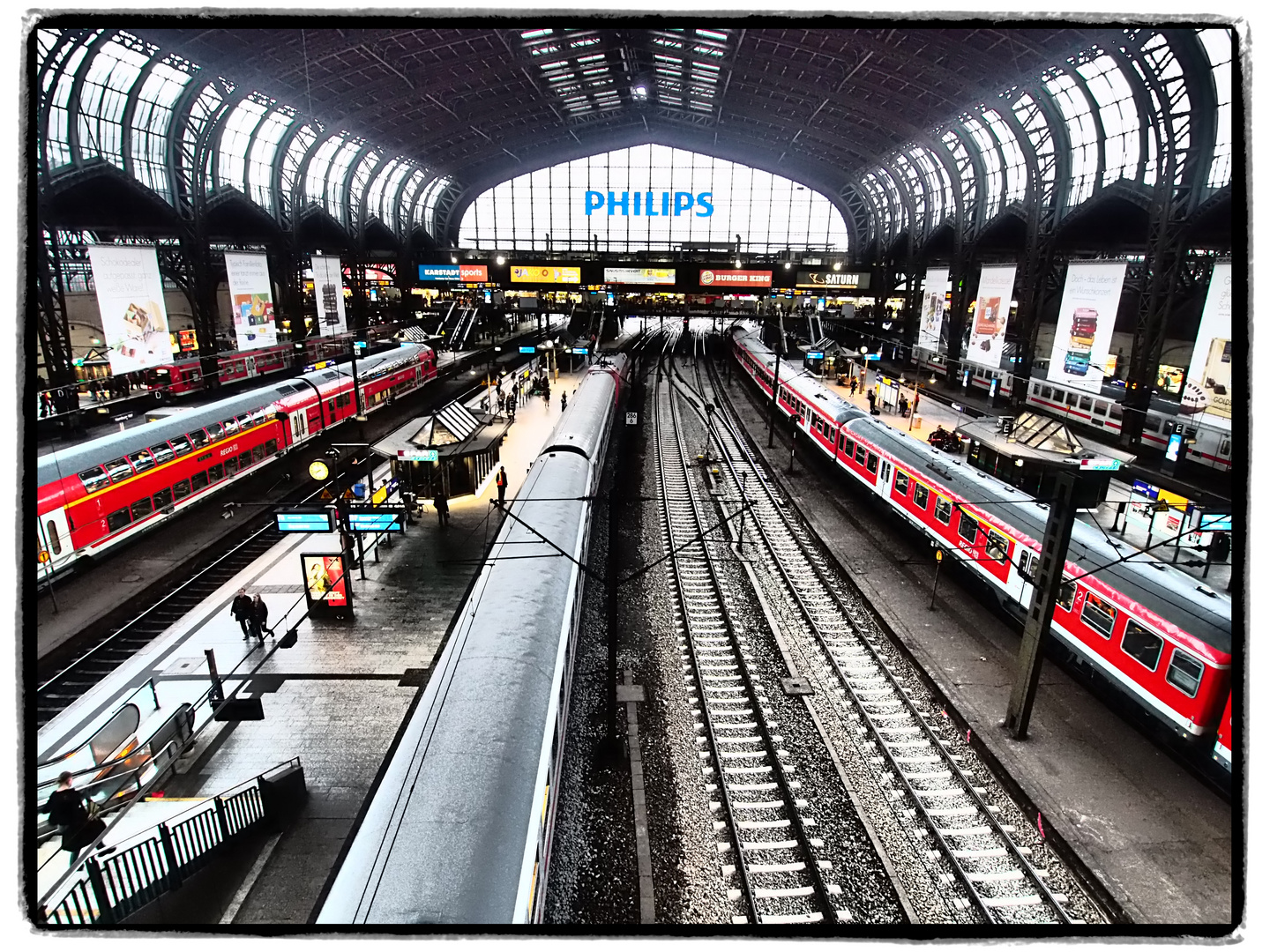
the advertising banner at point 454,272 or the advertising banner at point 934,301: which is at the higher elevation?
the advertising banner at point 454,272

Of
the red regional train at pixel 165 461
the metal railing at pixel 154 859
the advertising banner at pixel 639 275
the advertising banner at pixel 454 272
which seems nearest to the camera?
the metal railing at pixel 154 859

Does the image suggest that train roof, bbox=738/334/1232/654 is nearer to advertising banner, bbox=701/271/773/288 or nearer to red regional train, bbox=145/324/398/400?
advertising banner, bbox=701/271/773/288

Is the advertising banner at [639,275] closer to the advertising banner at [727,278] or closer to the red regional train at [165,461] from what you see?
the advertising banner at [727,278]

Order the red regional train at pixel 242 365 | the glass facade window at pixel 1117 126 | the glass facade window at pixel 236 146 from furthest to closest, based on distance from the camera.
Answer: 1. the glass facade window at pixel 236 146
2. the red regional train at pixel 242 365
3. the glass facade window at pixel 1117 126

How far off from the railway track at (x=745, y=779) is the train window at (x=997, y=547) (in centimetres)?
576

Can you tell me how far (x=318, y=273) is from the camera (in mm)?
30812

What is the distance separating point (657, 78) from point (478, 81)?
38.4 feet

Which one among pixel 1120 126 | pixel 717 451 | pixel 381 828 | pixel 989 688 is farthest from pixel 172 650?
pixel 1120 126

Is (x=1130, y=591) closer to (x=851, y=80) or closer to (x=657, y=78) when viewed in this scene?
(x=851, y=80)

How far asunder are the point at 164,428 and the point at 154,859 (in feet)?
46.5

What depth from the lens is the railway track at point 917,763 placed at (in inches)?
291

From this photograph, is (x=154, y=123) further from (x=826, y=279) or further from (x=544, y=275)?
(x=826, y=279)

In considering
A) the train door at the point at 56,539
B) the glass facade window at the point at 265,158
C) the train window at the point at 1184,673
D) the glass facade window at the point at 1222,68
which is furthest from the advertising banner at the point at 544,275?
the glass facade window at the point at 1222,68

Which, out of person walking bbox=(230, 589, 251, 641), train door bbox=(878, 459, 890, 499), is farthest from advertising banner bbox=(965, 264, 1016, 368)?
person walking bbox=(230, 589, 251, 641)
